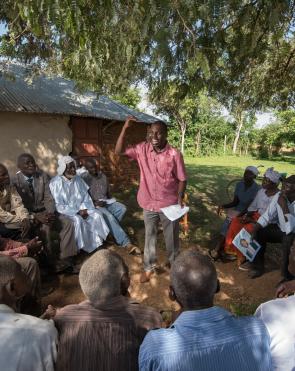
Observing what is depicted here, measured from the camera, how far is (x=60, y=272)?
4555mm

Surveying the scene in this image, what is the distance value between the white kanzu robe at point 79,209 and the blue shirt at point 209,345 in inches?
132

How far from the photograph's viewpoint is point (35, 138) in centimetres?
982

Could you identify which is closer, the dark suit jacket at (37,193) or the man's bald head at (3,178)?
the man's bald head at (3,178)

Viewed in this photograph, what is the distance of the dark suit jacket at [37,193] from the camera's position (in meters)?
4.79

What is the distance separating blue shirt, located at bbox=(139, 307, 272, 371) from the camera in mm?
1437

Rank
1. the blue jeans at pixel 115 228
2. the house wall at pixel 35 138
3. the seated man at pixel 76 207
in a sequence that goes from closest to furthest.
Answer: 1. the seated man at pixel 76 207
2. the blue jeans at pixel 115 228
3. the house wall at pixel 35 138

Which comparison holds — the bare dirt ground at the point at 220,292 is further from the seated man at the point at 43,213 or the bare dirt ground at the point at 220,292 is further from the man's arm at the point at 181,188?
the man's arm at the point at 181,188

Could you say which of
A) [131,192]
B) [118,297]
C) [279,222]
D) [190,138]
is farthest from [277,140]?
[118,297]

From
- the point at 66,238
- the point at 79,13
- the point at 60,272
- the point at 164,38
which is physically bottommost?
the point at 60,272

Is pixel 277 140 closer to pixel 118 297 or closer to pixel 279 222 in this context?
pixel 279 222

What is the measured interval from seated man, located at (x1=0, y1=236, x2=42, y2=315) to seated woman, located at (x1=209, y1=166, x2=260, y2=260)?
102 inches

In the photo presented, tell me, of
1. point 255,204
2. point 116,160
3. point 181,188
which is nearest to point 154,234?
point 181,188

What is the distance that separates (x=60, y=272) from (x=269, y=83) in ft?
18.9

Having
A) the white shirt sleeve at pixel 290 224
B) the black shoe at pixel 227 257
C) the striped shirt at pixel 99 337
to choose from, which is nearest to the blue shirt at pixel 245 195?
the black shoe at pixel 227 257
